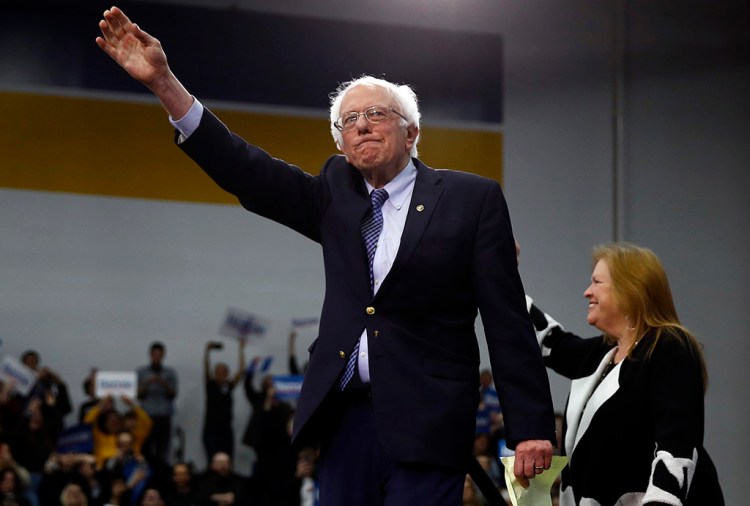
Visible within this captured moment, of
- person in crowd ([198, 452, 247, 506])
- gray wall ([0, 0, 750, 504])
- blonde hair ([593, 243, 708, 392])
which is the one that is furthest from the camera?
gray wall ([0, 0, 750, 504])

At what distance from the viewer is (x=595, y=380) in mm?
3051

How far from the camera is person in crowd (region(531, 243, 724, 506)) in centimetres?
271

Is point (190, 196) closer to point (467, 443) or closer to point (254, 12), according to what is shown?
point (254, 12)

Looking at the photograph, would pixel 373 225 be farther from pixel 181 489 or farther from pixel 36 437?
pixel 36 437

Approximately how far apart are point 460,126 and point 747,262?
3.06 m

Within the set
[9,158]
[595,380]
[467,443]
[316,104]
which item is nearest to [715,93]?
[316,104]

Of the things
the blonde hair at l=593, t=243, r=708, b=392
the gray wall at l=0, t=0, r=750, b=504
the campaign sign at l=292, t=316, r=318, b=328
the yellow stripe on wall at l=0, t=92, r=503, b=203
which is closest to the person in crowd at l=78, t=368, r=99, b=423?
the gray wall at l=0, t=0, r=750, b=504

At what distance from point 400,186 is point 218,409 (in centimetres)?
851

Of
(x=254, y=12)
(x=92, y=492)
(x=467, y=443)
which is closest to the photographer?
(x=467, y=443)

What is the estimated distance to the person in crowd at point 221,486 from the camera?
30.6 feet

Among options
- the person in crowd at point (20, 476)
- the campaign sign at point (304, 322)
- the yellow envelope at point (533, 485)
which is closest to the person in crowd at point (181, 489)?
the person in crowd at point (20, 476)

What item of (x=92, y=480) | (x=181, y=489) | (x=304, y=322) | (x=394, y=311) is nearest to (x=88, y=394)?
(x=92, y=480)

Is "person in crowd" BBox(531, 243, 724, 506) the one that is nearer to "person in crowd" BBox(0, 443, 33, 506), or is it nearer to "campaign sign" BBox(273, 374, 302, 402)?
"person in crowd" BBox(0, 443, 33, 506)

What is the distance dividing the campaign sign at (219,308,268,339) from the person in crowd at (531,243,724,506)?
7.83 m
